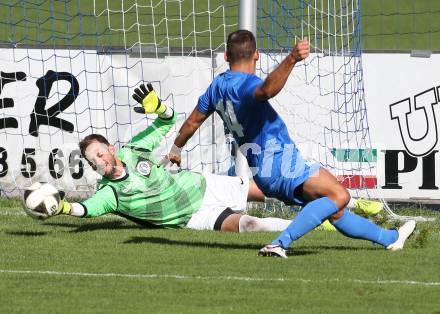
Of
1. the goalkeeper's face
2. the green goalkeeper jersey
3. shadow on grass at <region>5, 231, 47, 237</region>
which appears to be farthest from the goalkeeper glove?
shadow on grass at <region>5, 231, 47, 237</region>

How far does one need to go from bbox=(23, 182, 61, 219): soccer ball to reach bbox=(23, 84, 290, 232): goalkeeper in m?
0.38

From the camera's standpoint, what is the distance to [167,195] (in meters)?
10.8

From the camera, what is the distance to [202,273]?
838 centimetres

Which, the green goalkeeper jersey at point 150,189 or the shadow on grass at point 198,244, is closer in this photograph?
the shadow on grass at point 198,244

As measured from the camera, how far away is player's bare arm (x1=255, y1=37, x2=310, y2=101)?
838 centimetres

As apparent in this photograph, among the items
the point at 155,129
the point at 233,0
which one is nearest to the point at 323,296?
the point at 155,129

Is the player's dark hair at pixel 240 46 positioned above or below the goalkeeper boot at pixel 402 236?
above

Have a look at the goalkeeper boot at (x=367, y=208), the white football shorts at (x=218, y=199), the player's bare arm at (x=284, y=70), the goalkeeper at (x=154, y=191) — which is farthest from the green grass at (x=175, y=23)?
the player's bare arm at (x=284, y=70)

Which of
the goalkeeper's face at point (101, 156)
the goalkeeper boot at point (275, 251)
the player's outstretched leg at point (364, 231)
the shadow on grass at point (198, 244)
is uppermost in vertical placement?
the goalkeeper's face at point (101, 156)

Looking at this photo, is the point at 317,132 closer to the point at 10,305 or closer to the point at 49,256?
the point at 49,256

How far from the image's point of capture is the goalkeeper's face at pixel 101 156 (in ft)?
34.2

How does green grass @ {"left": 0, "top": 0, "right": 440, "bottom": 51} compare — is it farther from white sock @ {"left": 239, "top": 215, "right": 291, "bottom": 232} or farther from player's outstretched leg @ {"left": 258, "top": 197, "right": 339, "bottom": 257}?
player's outstretched leg @ {"left": 258, "top": 197, "right": 339, "bottom": 257}

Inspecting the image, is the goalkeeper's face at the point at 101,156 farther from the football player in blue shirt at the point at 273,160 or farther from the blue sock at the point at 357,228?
the blue sock at the point at 357,228

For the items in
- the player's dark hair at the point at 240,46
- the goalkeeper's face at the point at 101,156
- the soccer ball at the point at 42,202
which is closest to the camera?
the player's dark hair at the point at 240,46
